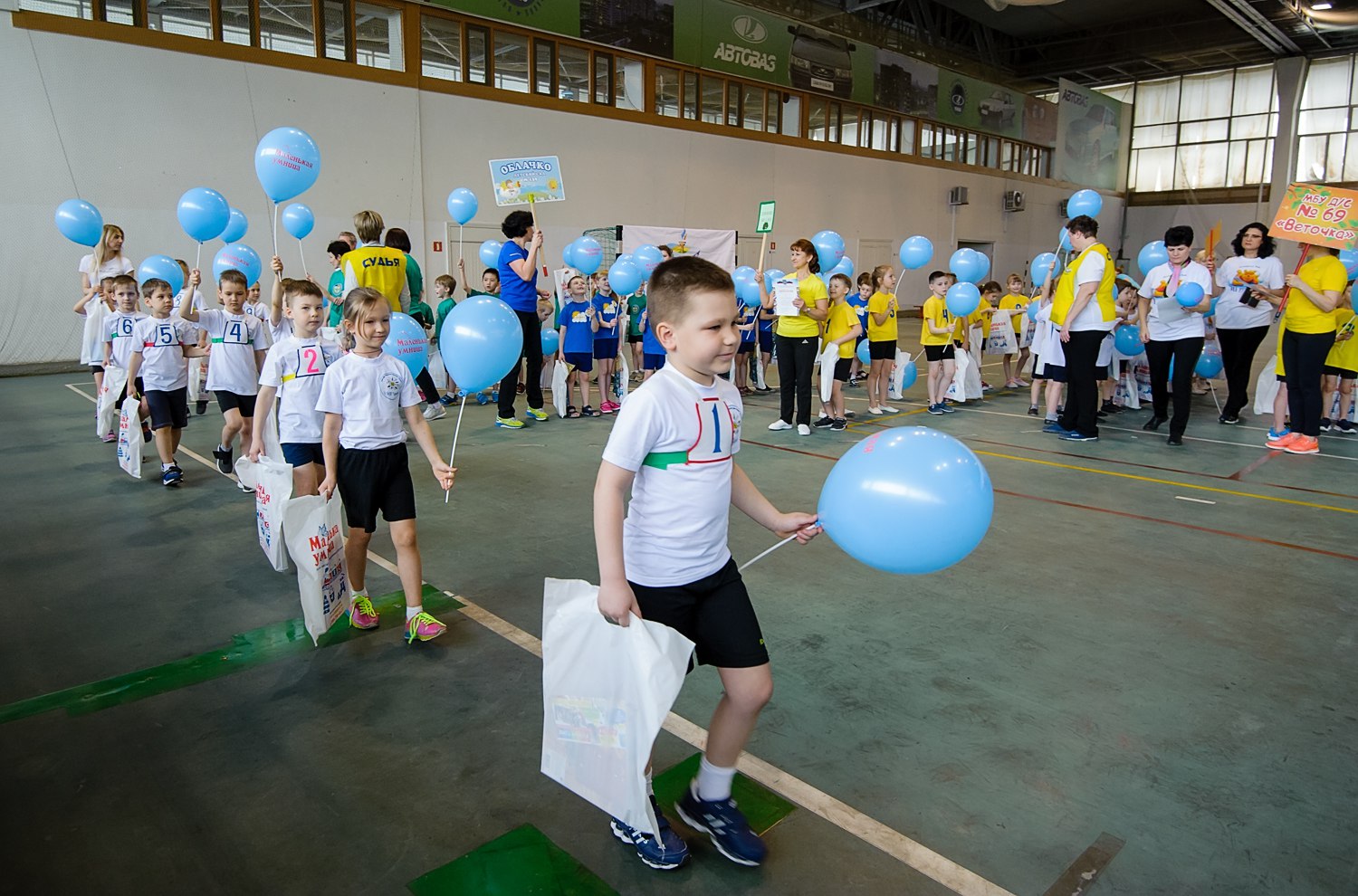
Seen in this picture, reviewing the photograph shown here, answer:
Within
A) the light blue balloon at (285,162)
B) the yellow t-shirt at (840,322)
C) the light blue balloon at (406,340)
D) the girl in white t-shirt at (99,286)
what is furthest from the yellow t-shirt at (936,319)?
the girl in white t-shirt at (99,286)

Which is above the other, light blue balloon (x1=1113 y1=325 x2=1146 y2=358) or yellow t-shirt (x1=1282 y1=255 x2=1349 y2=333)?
yellow t-shirt (x1=1282 y1=255 x2=1349 y2=333)

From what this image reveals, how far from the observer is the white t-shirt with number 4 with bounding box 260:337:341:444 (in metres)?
4.05

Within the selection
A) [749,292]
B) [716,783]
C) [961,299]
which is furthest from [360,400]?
[961,299]

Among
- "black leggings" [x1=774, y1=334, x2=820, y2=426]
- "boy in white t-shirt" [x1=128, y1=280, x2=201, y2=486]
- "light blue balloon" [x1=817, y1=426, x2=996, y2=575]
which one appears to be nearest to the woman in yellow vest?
"black leggings" [x1=774, y1=334, x2=820, y2=426]

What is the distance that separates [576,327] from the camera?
8727 millimetres

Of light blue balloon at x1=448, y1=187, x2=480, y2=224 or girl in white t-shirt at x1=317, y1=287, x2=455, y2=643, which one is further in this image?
light blue balloon at x1=448, y1=187, x2=480, y2=224

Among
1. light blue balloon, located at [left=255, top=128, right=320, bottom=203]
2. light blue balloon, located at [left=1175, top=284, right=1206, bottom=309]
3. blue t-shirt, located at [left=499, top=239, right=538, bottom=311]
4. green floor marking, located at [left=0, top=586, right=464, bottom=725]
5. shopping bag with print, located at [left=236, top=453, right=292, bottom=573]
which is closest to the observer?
green floor marking, located at [left=0, top=586, right=464, bottom=725]

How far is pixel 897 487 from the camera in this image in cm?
195

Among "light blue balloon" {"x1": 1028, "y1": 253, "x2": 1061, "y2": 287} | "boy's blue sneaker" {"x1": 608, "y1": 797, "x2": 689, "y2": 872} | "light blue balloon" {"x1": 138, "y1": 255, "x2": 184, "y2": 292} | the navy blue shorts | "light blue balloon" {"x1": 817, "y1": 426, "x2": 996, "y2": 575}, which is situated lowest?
"boy's blue sneaker" {"x1": 608, "y1": 797, "x2": 689, "y2": 872}

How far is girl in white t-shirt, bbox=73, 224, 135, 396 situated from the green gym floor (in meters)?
2.94

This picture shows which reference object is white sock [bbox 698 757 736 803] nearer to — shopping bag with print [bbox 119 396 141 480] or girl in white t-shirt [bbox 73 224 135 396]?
shopping bag with print [bbox 119 396 141 480]

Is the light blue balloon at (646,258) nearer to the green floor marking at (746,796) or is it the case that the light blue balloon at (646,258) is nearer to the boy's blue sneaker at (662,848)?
the green floor marking at (746,796)

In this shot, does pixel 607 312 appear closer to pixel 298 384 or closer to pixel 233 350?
pixel 233 350

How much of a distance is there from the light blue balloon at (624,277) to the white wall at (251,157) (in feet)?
22.3
